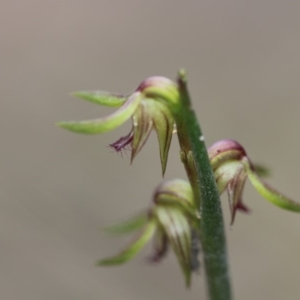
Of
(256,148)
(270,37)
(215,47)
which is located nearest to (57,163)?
(256,148)

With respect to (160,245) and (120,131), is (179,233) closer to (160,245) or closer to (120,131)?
(160,245)

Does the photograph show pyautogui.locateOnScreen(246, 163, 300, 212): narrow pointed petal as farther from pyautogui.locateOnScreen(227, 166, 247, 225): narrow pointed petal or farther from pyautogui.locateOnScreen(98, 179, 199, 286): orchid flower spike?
pyautogui.locateOnScreen(98, 179, 199, 286): orchid flower spike

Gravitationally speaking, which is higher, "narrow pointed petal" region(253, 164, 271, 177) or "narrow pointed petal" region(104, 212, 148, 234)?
"narrow pointed petal" region(253, 164, 271, 177)

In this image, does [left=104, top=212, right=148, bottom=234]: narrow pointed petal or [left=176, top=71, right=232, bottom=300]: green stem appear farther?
[left=104, top=212, right=148, bottom=234]: narrow pointed petal

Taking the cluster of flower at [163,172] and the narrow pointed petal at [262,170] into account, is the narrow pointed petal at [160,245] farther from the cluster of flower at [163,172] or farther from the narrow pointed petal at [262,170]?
the narrow pointed petal at [262,170]

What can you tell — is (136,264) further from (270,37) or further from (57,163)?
(270,37)

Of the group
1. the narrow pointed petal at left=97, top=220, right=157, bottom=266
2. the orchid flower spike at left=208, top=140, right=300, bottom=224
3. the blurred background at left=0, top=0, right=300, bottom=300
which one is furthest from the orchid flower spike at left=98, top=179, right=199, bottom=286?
the blurred background at left=0, top=0, right=300, bottom=300

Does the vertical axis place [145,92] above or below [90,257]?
above
